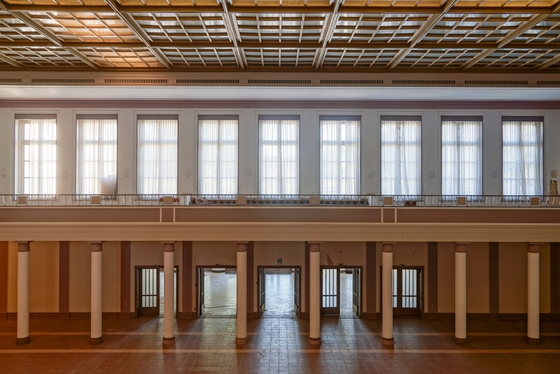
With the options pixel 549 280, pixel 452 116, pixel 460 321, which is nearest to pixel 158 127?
pixel 452 116

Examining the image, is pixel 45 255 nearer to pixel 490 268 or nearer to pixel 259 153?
pixel 259 153

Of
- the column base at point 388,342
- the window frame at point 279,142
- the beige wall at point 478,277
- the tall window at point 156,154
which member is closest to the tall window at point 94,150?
the tall window at point 156,154

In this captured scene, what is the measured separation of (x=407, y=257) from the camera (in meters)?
13.7

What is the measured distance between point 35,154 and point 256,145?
26.0 ft

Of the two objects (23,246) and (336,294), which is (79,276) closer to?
(23,246)

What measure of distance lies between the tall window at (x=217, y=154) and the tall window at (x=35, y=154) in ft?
17.4

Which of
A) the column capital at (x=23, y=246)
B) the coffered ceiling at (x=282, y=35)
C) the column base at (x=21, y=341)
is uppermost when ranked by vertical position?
the coffered ceiling at (x=282, y=35)

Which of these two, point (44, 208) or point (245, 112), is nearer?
point (44, 208)

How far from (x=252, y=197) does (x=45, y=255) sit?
7.17 meters

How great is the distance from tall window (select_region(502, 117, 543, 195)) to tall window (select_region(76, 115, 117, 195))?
46.1 feet

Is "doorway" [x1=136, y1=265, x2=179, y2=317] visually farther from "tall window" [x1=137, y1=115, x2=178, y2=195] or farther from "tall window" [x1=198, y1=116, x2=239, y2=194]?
"tall window" [x1=198, y1=116, x2=239, y2=194]

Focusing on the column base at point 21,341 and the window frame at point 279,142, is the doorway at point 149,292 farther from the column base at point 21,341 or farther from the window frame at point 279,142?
the window frame at point 279,142

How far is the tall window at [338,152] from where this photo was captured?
14602 mm

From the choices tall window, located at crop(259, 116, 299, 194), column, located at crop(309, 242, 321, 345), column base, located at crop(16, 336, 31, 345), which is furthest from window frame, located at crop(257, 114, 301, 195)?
column base, located at crop(16, 336, 31, 345)
